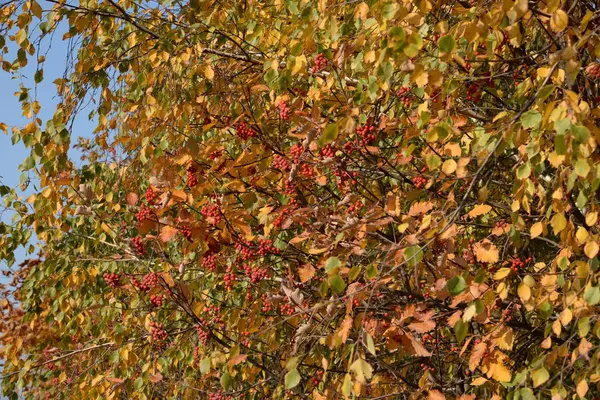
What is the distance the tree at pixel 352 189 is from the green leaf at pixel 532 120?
0.04 feet

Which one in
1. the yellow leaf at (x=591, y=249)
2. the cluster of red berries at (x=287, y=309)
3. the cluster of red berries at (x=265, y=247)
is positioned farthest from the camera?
the cluster of red berries at (x=287, y=309)

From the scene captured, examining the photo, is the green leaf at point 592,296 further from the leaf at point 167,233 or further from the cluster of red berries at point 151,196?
the cluster of red berries at point 151,196

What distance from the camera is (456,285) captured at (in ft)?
8.34

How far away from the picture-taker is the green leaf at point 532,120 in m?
2.52

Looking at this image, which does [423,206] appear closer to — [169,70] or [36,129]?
[169,70]

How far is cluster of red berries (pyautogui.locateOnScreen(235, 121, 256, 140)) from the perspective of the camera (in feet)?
12.7

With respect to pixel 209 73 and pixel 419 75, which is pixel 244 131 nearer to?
pixel 209 73

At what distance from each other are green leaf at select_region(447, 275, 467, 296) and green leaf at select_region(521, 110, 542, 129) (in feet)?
1.98

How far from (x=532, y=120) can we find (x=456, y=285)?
2.16 feet

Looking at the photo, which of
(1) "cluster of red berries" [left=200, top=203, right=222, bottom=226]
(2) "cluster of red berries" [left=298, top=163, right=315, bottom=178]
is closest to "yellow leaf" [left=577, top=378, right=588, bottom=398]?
(2) "cluster of red berries" [left=298, top=163, right=315, bottom=178]

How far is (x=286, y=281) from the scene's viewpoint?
3.62m

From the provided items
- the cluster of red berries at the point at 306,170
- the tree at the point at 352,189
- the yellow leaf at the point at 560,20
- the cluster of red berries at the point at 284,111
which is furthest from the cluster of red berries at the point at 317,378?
the yellow leaf at the point at 560,20

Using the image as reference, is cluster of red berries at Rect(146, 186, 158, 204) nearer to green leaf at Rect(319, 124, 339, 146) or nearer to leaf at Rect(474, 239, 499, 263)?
green leaf at Rect(319, 124, 339, 146)

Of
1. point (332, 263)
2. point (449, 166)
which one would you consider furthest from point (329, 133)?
point (449, 166)
